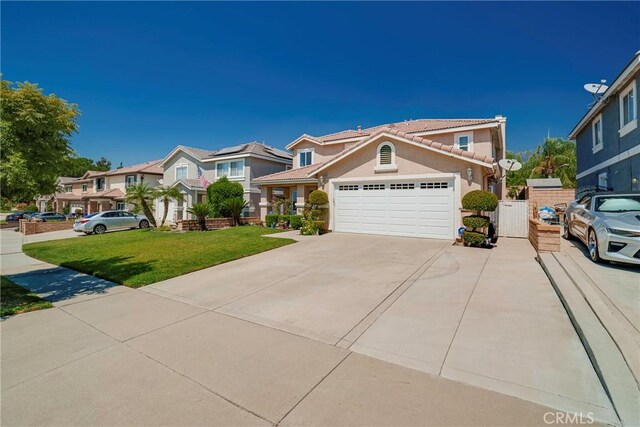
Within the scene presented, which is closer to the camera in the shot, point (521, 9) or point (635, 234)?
point (635, 234)

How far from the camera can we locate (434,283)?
6320 millimetres

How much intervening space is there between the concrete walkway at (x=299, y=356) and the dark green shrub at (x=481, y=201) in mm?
3974

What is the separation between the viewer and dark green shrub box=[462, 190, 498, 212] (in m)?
10.2

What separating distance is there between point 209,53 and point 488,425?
16.2m

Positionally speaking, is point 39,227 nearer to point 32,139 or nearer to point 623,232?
point 32,139

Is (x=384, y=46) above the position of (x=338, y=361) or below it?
above

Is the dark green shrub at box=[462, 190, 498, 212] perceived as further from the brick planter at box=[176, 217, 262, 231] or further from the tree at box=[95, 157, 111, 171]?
the tree at box=[95, 157, 111, 171]

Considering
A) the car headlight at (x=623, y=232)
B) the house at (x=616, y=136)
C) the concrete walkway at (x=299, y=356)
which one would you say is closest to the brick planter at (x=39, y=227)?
the concrete walkway at (x=299, y=356)

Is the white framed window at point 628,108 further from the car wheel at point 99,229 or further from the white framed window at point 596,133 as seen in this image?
the car wheel at point 99,229

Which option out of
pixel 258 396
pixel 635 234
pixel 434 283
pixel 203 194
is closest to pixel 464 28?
pixel 635 234

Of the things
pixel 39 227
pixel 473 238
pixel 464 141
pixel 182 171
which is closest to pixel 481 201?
pixel 473 238

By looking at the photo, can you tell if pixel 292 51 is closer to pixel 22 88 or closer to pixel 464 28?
pixel 464 28

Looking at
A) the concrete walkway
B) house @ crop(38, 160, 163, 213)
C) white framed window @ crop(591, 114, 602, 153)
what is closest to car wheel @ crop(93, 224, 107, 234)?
house @ crop(38, 160, 163, 213)

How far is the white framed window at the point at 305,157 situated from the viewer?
22.5 meters
